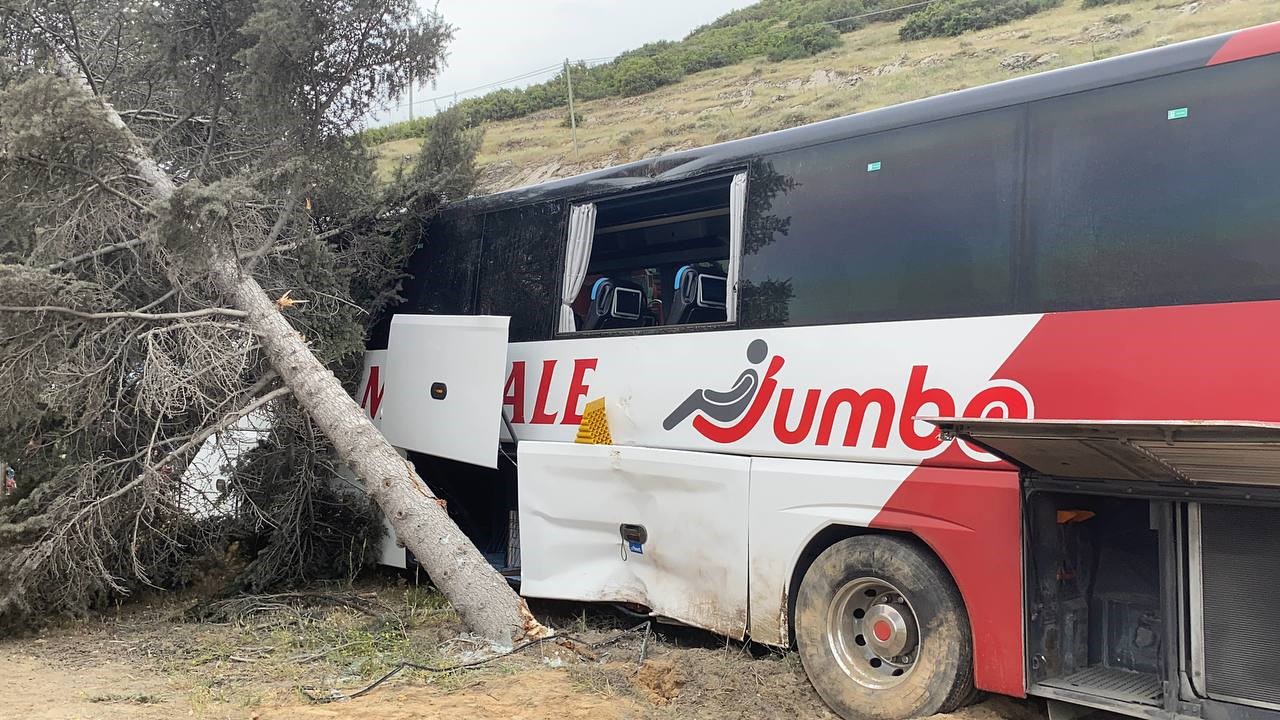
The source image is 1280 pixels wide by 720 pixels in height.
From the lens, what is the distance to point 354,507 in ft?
27.8

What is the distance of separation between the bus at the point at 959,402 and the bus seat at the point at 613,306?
0.07m

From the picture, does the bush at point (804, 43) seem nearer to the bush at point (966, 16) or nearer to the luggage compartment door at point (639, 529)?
the bush at point (966, 16)

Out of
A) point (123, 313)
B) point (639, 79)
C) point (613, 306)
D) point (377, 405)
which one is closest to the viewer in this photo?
point (123, 313)

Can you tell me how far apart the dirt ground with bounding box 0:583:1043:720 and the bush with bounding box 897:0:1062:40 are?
3584 cm

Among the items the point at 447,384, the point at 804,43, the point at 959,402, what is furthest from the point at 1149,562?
the point at 804,43

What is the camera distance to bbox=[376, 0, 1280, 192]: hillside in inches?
1114

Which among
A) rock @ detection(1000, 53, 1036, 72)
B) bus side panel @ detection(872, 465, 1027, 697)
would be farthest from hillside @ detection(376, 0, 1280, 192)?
bus side panel @ detection(872, 465, 1027, 697)

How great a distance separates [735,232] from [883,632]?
8.12ft

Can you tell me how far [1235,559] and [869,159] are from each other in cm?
260

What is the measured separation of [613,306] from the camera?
7203 millimetres

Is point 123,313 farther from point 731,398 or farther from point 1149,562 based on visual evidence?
point 1149,562

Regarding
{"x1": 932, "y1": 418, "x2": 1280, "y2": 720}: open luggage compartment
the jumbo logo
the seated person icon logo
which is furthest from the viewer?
the seated person icon logo

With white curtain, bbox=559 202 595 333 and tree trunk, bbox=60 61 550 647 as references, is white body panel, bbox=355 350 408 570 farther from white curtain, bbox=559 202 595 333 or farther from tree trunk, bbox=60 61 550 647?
white curtain, bbox=559 202 595 333

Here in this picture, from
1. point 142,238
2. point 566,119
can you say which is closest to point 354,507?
point 142,238
